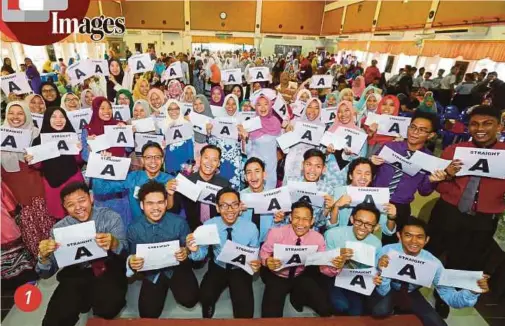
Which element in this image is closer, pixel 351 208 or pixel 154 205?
pixel 154 205

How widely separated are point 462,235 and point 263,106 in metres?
2.78

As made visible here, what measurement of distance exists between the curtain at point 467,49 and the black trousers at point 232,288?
9.79m

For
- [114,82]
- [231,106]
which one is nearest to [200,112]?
[231,106]

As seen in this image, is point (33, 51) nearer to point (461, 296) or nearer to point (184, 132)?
point (184, 132)

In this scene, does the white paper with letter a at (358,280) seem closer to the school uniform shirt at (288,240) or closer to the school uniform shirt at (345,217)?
the school uniform shirt at (288,240)

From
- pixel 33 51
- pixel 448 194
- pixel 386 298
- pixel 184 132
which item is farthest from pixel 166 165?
pixel 33 51

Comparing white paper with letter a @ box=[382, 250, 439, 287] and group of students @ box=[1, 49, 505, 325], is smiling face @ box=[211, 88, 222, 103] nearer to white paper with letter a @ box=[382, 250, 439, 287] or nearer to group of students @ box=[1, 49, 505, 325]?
group of students @ box=[1, 49, 505, 325]

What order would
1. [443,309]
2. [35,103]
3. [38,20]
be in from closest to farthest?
[443,309], [35,103], [38,20]

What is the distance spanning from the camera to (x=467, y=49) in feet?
32.0

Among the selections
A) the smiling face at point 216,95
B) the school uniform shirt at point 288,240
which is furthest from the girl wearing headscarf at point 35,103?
the school uniform shirt at point 288,240

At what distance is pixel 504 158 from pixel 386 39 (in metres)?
14.7

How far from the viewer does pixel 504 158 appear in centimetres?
265

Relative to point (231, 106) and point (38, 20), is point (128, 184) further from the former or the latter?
point (38, 20)

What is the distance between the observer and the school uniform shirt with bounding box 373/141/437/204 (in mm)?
3164
